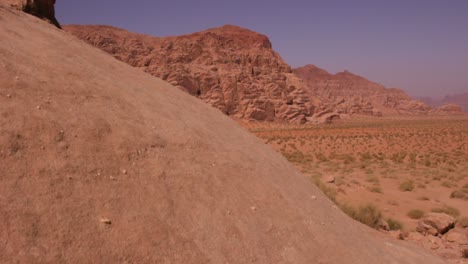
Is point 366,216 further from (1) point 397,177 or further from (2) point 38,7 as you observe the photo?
(1) point 397,177

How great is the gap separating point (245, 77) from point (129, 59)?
18.3 meters

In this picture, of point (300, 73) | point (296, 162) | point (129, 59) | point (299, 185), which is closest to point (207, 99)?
point (129, 59)

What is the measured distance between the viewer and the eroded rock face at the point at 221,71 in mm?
50781

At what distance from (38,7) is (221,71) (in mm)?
48742

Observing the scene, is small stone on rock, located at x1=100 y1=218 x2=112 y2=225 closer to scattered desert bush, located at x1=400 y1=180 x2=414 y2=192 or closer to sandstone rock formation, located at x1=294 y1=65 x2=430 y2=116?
scattered desert bush, located at x1=400 y1=180 x2=414 y2=192

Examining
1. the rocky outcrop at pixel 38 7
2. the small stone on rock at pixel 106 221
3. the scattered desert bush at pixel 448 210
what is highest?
the rocky outcrop at pixel 38 7

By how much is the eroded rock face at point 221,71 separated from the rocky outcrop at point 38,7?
41069 mm

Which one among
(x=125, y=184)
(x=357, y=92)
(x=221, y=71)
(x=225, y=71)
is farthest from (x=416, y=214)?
(x=357, y=92)

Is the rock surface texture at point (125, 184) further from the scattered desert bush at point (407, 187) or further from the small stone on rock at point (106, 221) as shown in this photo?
the scattered desert bush at point (407, 187)

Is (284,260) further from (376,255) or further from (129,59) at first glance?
(129,59)

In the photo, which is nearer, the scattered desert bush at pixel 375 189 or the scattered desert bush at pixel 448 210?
the scattered desert bush at pixel 448 210

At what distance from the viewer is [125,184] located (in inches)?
106

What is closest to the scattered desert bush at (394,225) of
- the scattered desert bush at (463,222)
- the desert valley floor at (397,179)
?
the desert valley floor at (397,179)

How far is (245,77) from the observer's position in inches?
2170
